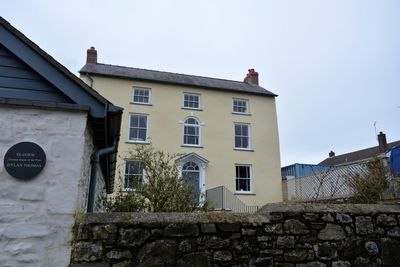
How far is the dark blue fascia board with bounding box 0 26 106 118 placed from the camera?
13.2 feet

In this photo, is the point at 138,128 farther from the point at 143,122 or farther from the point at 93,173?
the point at 93,173

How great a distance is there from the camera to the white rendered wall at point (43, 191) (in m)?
3.41

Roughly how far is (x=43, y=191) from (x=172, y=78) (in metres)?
18.2

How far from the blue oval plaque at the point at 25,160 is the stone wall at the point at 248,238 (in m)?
0.82

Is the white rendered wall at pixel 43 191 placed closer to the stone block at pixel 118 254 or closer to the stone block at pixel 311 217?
the stone block at pixel 118 254

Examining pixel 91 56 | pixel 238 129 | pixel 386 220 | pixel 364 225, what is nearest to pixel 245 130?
pixel 238 129

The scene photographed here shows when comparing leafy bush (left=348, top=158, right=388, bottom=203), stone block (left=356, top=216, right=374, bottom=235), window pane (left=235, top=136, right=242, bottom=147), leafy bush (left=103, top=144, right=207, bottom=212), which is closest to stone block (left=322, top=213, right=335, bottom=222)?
stone block (left=356, top=216, right=374, bottom=235)

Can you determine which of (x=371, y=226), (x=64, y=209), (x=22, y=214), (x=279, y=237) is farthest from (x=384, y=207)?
(x=22, y=214)

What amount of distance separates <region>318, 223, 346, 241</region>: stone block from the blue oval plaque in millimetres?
3689

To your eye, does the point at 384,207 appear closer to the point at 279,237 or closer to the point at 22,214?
the point at 279,237

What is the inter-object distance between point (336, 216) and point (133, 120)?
627 inches

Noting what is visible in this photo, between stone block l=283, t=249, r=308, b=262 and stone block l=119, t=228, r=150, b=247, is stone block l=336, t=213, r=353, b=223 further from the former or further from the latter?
stone block l=119, t=228, r=150, b=247

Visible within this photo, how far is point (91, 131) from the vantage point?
4449mm

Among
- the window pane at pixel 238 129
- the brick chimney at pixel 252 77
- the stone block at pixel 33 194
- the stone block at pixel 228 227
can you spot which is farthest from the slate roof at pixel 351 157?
the stone block at pixel 33 194
